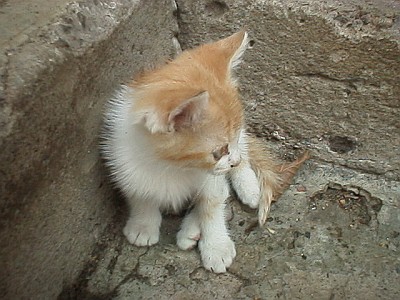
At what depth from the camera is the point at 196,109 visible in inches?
47.1

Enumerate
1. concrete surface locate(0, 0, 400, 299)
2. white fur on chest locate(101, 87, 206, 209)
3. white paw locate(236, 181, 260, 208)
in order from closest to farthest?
concrete surface locate(0, 0, 400, 299), white fur on chest locate(101, 87, 206, 209), white paw locate(236, 181, 260, 208)

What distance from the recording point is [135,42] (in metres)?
1.59

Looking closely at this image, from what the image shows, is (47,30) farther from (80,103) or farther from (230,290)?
(230,290)

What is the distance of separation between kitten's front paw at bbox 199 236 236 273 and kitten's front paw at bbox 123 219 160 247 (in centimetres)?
14

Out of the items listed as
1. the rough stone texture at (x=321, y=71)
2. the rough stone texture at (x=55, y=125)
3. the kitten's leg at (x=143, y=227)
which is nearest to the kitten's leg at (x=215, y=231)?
the kitten's leg at (x=143, y=227)

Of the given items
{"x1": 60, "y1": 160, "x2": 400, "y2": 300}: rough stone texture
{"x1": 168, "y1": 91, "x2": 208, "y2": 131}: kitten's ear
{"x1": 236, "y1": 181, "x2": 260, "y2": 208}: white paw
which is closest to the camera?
{"x1": 168, "y1": 91, "x2": 208, "y2": 131}: kitten's ear

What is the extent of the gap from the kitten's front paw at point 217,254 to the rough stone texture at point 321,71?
18.4 inches

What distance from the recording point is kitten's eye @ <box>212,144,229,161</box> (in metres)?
1.32

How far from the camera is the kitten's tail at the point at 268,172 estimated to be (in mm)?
1724

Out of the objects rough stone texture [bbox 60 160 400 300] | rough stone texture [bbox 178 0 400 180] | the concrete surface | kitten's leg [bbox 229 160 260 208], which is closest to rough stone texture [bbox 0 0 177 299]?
the concrete surface

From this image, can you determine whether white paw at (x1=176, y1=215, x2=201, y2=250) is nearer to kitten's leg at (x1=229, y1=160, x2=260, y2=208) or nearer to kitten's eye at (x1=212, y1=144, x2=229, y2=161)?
kitten's leg at (x1=229, y1=160, x2=260, y2=208)

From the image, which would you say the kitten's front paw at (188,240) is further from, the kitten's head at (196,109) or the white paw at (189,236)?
the kitten's head at (196,109)

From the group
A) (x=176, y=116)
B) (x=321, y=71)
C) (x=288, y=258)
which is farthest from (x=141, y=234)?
(x=321, y=71)

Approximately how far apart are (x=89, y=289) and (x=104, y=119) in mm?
439
